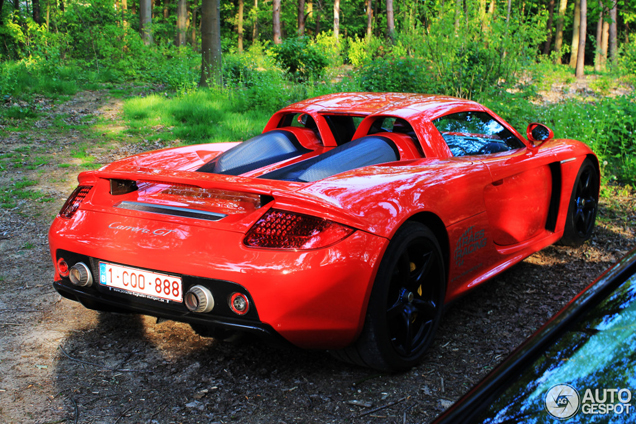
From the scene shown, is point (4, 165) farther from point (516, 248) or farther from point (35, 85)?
point (516, 248)

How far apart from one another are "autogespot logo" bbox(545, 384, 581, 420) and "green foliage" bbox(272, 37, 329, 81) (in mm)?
10839

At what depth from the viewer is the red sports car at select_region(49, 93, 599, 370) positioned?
2092 mm

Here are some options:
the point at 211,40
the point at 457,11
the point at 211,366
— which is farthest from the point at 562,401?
the point at 211,40

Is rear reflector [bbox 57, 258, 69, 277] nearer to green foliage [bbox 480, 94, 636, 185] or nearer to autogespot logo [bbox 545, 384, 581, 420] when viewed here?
autogespot logo [bbox 545, 384, 581, 420]

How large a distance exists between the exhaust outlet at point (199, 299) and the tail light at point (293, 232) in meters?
0.26

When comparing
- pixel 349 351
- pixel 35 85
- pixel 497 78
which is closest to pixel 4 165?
pixel 35 85

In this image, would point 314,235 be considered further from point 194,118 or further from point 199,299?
point 194,118

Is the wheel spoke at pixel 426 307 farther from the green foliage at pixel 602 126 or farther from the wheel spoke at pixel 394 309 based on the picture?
the green foliage at pixel 602 126

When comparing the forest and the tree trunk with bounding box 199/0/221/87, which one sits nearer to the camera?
the forest

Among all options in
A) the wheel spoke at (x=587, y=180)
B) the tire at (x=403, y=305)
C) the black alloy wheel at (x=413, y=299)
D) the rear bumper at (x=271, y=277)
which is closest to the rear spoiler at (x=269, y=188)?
the rear bumper at (x=271, y=277)

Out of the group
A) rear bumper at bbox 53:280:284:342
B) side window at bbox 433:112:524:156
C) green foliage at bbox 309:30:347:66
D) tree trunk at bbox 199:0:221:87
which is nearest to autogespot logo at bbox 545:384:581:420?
rear bumper at bbox 53:280:284:342

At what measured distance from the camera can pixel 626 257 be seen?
1.14m

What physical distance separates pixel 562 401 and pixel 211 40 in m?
11.0

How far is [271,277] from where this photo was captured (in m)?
2.04
